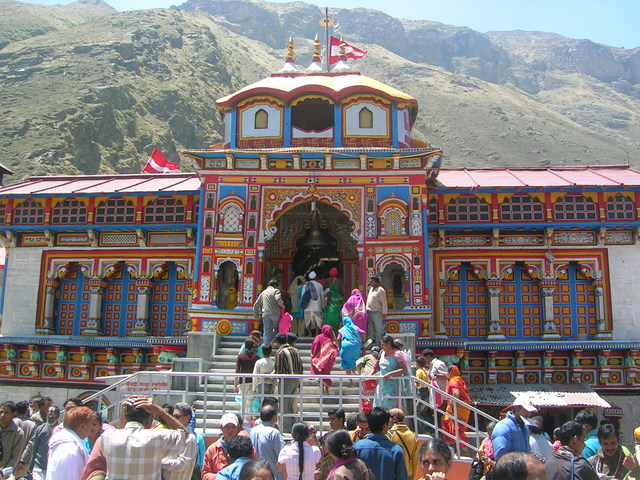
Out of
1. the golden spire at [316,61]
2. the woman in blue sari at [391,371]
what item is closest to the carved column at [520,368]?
the woman in blue sari at [391,371]

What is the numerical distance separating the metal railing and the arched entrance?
5668 millimetres

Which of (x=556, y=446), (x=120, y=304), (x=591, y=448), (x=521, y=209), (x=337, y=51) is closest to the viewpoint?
(x=556, y=446)

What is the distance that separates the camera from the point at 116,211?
20.5 m

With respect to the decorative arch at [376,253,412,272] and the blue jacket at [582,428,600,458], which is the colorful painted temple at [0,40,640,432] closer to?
the decorative arch at [376,253,412,272]

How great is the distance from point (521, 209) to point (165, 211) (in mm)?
10245

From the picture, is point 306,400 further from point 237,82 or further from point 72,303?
point 237,82

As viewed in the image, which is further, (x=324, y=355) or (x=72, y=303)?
(x=72, y=303)

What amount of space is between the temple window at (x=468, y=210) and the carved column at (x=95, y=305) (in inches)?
412

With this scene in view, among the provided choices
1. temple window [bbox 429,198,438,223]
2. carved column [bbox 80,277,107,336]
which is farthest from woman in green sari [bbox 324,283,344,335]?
carved column [bbox 80,277,107,336]

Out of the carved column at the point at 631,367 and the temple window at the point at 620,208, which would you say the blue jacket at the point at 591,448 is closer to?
the carved column at the point at 631,367

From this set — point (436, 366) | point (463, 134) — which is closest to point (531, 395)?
point (436, 366)

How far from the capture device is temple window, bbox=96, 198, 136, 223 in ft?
67.3

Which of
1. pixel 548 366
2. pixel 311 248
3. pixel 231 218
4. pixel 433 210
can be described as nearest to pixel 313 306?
pixel 231 218

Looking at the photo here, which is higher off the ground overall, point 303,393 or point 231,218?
point 231,218
